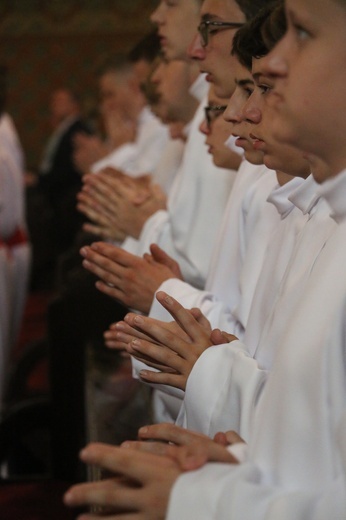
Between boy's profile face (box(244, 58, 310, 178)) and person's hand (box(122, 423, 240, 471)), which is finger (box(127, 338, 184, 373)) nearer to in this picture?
person's hand (box(122, 423, 240, 471))

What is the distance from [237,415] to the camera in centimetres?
205

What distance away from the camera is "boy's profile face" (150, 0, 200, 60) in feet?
12.2

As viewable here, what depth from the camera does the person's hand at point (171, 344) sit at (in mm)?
2102

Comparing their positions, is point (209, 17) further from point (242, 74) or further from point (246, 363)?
point (246, 363)

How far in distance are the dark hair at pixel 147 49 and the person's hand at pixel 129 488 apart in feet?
14.6

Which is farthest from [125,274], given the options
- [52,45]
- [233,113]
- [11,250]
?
[52,45]

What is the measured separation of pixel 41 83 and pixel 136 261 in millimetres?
10217

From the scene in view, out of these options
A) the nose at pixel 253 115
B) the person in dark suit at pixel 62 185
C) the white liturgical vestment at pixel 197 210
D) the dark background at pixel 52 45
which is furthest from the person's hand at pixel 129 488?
the dark background at pixel 52 45

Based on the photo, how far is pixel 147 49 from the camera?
242 inches

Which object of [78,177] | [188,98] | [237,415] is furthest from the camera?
[78,177]

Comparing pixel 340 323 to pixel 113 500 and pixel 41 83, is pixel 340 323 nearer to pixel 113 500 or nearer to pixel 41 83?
pixel 113 500

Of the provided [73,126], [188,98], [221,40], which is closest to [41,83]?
[73,126]

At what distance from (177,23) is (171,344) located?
1.90 meters

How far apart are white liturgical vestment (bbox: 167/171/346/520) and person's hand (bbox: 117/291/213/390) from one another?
43cm
